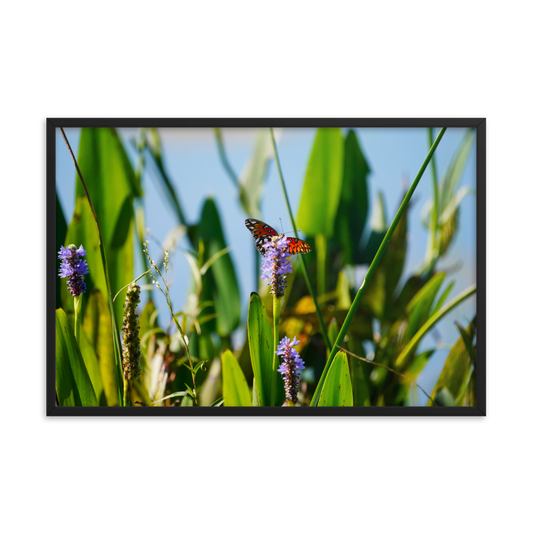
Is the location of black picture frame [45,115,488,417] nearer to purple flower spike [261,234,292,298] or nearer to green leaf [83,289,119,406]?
green leaf [83,289,119,406]

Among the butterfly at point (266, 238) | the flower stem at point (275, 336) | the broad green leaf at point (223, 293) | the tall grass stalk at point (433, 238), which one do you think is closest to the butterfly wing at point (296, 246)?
the butterfly at point (266, 238)

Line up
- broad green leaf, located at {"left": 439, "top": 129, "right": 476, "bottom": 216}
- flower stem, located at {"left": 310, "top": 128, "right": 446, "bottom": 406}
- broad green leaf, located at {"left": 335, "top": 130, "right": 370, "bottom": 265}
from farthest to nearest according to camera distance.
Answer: broad green leaf, located at {"left": 335, "top": 130, "right": 370, "bottom": 265} < broad green leaf, located at {"left": 439, "top": 129, "right": 476, "bottom": 216} < flower stem, located at {"left": 310, "top": 128, "right": 446, "bottom": 406}

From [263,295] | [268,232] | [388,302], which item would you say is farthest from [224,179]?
[388,302]

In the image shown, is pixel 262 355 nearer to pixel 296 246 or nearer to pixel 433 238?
pixel 296 246

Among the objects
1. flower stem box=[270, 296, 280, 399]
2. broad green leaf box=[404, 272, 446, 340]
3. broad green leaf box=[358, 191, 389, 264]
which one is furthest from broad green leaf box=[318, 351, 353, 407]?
broad green leaf box=[358, 191, 389, 264]

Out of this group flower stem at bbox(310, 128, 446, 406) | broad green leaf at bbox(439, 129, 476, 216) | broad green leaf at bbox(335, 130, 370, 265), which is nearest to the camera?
flower stem at bbox(310, 128, 446, 406)

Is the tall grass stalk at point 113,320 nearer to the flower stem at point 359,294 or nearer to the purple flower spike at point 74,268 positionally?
the purple flower spike at point 74,268

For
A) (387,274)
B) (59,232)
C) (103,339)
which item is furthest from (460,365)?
(59,232)
